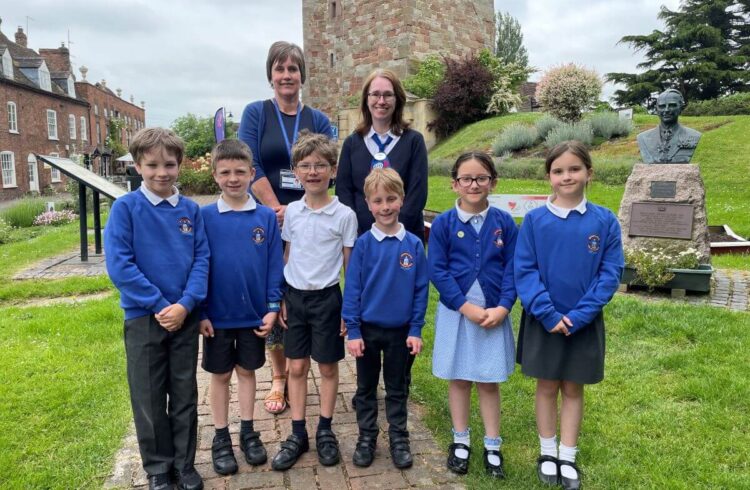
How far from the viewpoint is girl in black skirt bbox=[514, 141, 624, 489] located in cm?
247

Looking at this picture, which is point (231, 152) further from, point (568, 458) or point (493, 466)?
point (568, 458)

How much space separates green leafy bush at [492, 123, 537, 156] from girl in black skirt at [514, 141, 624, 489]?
14.0 meters

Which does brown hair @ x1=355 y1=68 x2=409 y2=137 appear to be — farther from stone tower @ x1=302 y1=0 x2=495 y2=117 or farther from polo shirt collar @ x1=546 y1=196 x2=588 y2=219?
stone tower @ x1=302 y1=0 x2=495 y2=117

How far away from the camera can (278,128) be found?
3297mm

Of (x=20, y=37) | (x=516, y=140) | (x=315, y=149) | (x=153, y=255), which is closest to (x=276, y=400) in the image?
(x=153, y=255)

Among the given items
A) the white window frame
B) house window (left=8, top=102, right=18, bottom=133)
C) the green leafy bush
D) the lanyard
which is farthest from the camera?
house window (left=8, top=102, right=18, bottom=133)

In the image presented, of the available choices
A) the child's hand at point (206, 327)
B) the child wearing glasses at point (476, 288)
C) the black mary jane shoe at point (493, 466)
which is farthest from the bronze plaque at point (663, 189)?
the child's hand at point (206, 327)

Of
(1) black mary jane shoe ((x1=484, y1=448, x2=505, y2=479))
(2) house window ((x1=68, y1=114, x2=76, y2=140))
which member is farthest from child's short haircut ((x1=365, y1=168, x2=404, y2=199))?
(2) house window ((x1=68, y1=114, x2=76, y2=140))

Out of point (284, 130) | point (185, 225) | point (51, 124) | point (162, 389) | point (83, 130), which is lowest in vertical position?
point (162, 389)

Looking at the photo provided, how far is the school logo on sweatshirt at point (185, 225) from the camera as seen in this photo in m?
2.56

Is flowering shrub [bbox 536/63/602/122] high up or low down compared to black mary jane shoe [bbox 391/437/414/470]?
up

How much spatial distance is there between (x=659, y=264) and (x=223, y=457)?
5.24 metres

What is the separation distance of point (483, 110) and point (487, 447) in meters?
19.5

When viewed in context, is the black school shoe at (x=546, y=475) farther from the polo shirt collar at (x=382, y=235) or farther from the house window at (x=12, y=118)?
the house window at (x=12, y=118)
